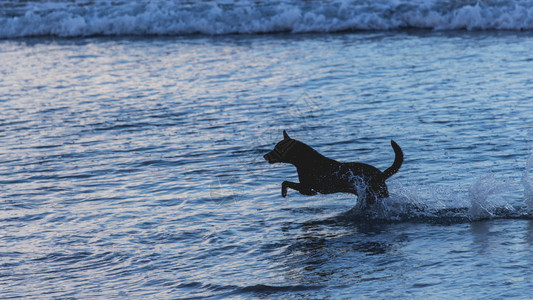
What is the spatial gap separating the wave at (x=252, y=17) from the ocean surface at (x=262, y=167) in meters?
1.07

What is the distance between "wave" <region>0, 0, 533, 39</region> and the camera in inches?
909

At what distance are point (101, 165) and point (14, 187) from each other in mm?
1207

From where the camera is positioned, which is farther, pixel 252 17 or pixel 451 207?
pixel 252 17

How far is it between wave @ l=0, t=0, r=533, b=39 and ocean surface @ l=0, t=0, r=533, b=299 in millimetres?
1069

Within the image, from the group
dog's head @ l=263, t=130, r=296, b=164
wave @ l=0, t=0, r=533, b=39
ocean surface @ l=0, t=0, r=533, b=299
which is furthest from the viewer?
wave @ l=0, t=0, r=533, b=39

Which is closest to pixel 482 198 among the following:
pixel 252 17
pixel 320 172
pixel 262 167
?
pixel 320 172

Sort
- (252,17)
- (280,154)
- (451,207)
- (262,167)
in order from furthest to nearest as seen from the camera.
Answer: (252,17) < (262,167) < (451,207) < (280,154)

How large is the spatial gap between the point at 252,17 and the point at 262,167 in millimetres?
16382

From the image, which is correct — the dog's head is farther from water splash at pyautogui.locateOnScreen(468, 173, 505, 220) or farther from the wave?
the wave

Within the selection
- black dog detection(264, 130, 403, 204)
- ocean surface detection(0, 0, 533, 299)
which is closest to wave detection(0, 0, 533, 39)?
ocean surface detection(0, 0, 533, 299)

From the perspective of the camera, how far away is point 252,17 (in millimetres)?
25719

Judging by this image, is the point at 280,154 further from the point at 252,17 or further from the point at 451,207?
the point at 252,17

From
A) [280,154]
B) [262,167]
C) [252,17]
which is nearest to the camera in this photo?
[280,154]

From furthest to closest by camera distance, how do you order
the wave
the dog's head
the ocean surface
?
the wave
the dog's head
the ocean surface
